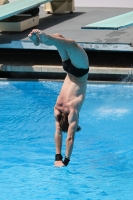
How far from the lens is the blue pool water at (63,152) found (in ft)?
23.1

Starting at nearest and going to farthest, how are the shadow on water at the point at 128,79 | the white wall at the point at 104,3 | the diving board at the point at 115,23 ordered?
1. the diving board at the point at 115,23
2. the shadow on water at the point at 128,79
3. the white wall at the point at 104,3

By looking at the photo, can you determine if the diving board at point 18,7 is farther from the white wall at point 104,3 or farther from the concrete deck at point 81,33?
the white wall at point 104,3

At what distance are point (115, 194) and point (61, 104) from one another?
4.74 ft

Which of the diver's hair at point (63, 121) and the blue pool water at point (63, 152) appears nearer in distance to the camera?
the diver's hair at point (63, 121)

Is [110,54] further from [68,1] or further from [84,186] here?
[84,186]

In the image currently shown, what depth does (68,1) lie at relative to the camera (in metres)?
14.2

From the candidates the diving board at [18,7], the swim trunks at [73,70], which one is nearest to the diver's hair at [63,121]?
the swim trunks at [73,70]

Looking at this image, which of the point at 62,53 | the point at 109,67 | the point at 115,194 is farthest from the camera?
the point at 109,67

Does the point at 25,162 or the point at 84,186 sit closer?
the point at 84,186

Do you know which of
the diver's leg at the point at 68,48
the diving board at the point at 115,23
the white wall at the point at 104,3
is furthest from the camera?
the white wall at the point at 104,3

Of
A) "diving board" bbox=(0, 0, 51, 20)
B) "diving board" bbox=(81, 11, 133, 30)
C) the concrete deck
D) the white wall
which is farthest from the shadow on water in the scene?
the white wall

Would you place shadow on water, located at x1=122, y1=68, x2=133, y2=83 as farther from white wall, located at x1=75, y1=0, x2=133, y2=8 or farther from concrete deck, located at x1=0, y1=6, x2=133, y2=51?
white wall, located at x1=75, y1=0, x2=133, y2=8

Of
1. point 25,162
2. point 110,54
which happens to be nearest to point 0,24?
point 110,54

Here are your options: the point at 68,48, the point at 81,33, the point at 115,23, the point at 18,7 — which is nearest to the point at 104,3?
the point at 81,33
